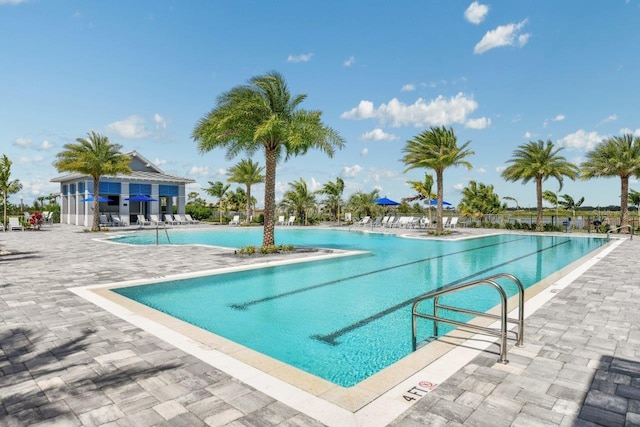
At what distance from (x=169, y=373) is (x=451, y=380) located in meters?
2.67

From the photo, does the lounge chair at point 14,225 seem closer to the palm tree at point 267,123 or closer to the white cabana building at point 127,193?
the white cabana building at point 127,193

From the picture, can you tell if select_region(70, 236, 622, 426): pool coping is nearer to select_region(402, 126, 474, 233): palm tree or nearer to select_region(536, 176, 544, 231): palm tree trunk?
select_region(402, 126, 474, 233): palm tree

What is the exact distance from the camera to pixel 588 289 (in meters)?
7.47

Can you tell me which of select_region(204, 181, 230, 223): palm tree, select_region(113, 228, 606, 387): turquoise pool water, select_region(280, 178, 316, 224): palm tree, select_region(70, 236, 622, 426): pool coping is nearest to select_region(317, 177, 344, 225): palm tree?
select_region(280, 178, 316, 224): palm tree

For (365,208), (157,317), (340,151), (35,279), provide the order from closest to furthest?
(157,317) → (35,279) → (340,151) → (365,208)

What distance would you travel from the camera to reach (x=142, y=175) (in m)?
34.9

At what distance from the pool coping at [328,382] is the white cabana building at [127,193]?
28.7 meters

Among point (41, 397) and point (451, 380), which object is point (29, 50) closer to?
point (41, 397)

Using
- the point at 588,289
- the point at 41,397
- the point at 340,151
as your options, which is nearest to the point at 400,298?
the point at 588,289

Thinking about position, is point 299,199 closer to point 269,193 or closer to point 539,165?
point 539,165

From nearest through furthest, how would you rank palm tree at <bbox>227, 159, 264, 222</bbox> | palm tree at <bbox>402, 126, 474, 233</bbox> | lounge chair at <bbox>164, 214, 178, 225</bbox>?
palm tree at <bbox>402, 126, 474, 233</bbox>
lounge chair at <bbox>164, 214, 178, 225</bbox>
palm tree at <bbox>227, 159, 264, 222</bbox>

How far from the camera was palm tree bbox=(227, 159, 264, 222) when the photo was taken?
3673 centimetres

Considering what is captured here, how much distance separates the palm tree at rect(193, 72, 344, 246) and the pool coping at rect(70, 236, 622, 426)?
344 inches

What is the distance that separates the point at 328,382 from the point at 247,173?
34.6 metres
